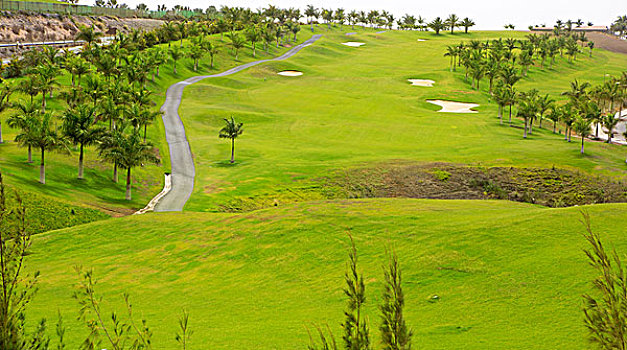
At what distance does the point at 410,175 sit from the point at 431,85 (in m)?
90.1

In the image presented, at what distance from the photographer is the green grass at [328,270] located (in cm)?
2117

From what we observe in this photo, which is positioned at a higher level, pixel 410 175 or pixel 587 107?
pixel 587 107

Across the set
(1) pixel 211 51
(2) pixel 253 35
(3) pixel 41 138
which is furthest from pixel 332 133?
(2) pixel 253 35

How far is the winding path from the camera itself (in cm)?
6238

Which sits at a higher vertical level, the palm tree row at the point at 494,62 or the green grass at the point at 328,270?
the palm tree row at the point at 494,62

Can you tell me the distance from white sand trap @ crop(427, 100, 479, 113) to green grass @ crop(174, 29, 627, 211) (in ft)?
8.61

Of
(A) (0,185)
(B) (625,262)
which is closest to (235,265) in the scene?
(B) (625,262)

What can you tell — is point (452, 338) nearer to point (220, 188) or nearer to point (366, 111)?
point (220, 188)

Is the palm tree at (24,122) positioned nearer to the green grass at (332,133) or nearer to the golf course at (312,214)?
the golf course at (312,214)

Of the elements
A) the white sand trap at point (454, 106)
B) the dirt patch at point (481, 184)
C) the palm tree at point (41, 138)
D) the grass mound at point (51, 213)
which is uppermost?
the white sand trap at point (454, 106)

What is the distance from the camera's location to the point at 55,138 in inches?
2329

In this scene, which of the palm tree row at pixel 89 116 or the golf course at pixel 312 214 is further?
the palm tree row at pixel 89 116

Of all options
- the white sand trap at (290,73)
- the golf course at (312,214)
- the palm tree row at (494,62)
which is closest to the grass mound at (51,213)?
the golf course at (312,214)

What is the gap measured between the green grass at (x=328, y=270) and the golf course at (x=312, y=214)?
0.14 metres
